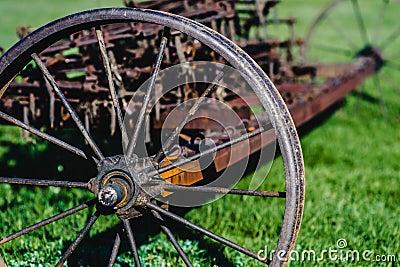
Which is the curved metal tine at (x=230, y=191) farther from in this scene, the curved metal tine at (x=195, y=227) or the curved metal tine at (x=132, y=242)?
the curved metal tine at (x=132, y=242)

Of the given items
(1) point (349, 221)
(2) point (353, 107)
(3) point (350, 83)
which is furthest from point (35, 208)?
(2) point (353, 107)

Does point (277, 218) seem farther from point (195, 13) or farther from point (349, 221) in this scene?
point (195, 13)

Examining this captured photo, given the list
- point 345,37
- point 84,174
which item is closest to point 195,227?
point 84,174

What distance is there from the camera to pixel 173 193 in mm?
2754

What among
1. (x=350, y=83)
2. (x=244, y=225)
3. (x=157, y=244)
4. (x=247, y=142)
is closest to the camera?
(x=247, y=142)

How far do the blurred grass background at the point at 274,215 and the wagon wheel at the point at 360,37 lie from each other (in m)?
1.73

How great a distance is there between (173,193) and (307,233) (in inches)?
45.5

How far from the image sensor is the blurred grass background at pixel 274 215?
330cm

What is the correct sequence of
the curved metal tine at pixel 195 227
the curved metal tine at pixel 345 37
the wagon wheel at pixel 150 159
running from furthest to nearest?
the curved metal tine at pixel 345 37 < the curved metal tine at pixel 195 227 < the wagon wheel at pixel 150 159

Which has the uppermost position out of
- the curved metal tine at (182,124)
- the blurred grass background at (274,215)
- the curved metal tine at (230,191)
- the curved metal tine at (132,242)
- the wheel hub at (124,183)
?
the curved metal tine at (182,124)

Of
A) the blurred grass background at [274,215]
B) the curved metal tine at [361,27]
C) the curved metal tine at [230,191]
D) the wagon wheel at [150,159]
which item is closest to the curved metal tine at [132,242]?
the wagon wheel at [150,159]

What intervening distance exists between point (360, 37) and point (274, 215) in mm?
10569

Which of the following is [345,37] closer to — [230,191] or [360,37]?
[360,37]

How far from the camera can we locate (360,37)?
13492mm
